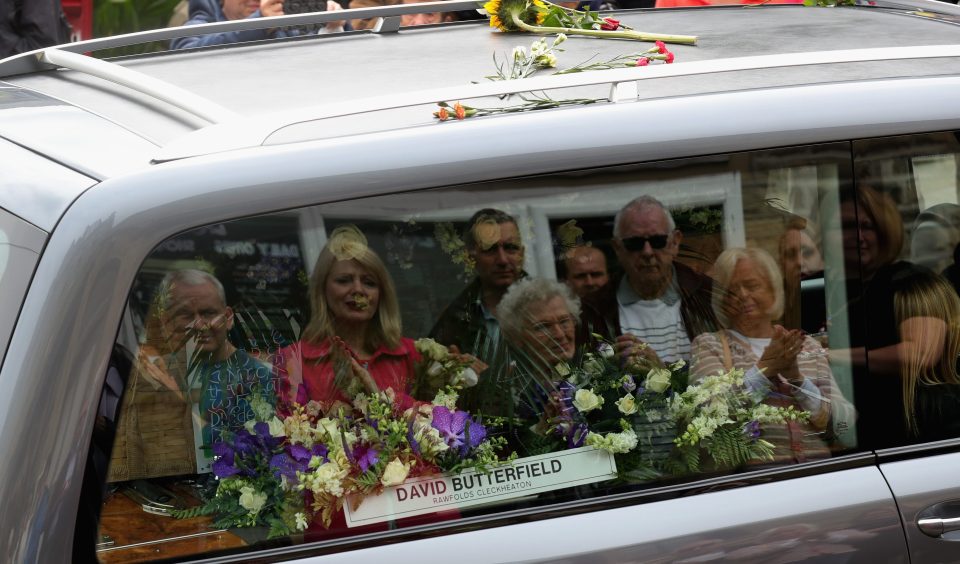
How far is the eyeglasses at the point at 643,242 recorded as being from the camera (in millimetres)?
2189

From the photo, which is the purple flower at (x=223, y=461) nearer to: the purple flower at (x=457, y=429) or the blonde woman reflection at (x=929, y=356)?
the purple flower at (x=457, y=429)

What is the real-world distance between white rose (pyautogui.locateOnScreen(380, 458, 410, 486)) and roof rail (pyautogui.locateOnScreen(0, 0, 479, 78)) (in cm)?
153

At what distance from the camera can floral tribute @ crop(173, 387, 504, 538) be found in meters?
2.05

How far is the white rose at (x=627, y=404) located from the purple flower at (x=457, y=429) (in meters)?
0.27

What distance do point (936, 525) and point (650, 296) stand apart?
71cm

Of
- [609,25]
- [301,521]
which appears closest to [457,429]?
[301,521]

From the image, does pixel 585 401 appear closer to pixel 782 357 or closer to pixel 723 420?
pixel 723 420

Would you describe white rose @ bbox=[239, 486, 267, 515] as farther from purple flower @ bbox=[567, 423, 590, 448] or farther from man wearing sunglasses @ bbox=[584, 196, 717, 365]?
man wearing sunglasses @ bbox=[584, 196, 717, 365]

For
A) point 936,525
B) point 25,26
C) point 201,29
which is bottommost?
point 936,525

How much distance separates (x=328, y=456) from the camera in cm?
209

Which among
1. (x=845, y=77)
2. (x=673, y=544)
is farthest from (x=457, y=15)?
(x=673, y=544)

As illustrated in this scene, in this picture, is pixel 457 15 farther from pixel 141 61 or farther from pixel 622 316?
pixel 622 316

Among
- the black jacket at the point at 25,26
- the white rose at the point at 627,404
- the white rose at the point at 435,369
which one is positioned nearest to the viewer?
the white rose at the point at 435,369

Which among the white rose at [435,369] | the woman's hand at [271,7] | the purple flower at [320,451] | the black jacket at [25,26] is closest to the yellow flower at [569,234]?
the white rose at [435,369]
